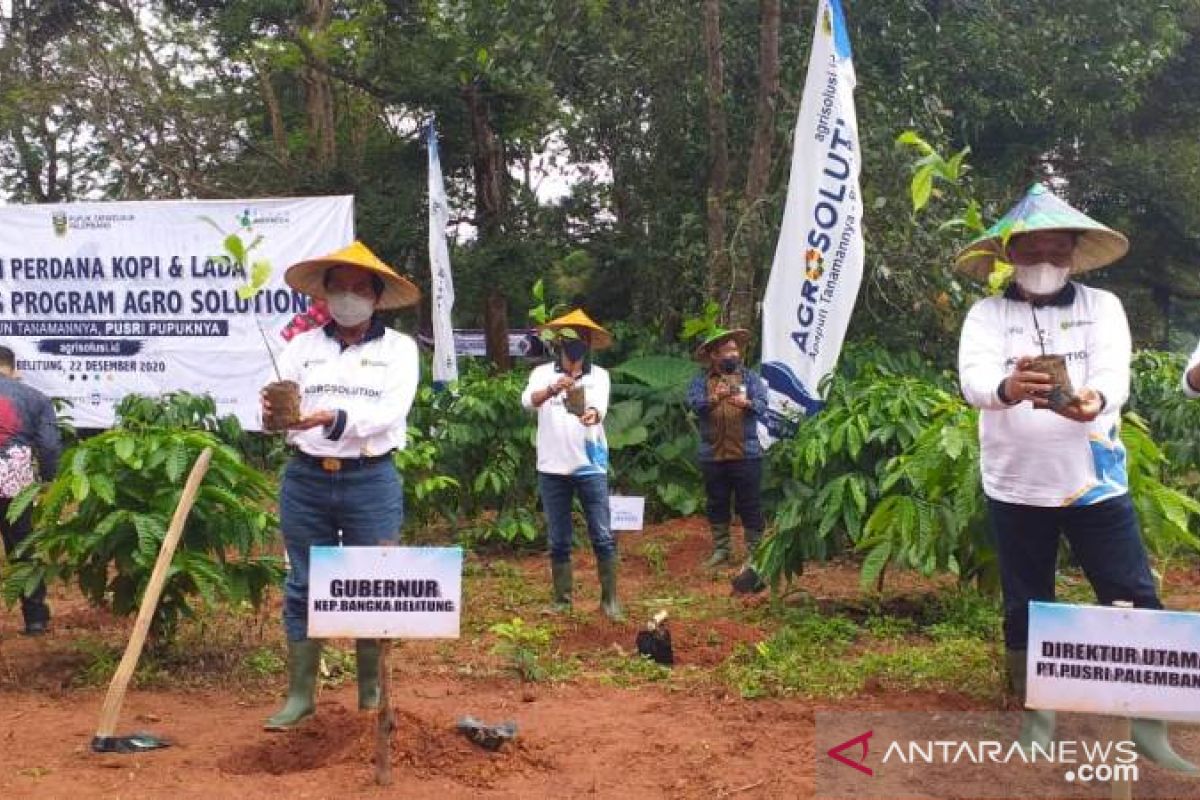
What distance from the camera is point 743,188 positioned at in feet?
41.3

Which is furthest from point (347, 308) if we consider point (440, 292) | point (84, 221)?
point (84, 221)

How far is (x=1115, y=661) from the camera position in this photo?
3107 millimetres

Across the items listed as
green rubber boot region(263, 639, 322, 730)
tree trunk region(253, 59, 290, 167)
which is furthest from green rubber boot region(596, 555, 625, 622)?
tree trunk region(253, 59, 290, 167)

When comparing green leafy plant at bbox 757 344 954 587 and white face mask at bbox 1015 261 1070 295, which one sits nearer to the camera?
white face mask at bbox 1015 261 1070 295

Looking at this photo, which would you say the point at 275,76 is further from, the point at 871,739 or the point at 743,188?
the point at 871,739

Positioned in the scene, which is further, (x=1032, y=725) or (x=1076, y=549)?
(x=1032, y=725)

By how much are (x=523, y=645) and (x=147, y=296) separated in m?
6.93

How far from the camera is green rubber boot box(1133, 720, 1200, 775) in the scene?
3783 mm

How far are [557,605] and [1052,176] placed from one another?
622 inches

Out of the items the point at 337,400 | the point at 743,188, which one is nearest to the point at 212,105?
the point at 743,188

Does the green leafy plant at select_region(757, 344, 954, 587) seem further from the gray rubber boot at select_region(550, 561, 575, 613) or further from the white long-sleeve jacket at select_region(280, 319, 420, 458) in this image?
the white long-sleeve jacket at select_region(280, 319, 420, 458)

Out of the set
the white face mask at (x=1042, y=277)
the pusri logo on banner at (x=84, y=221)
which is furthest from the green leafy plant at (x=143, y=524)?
the pusri logo on banner at (x=84, y=221)

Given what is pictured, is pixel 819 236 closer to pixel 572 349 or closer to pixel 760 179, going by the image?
pixel 572 349

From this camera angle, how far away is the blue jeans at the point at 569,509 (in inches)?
265
